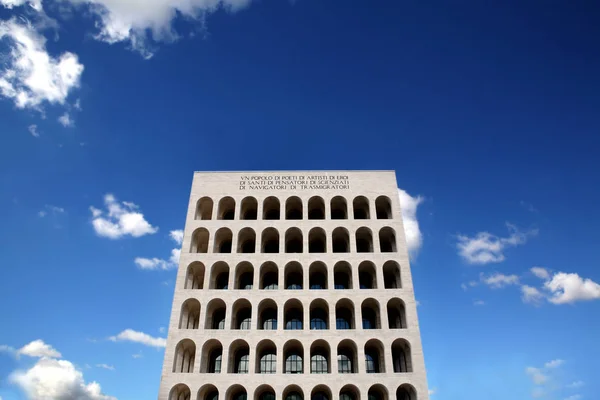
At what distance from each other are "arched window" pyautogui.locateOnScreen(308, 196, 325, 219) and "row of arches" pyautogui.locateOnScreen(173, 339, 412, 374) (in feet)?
44.0

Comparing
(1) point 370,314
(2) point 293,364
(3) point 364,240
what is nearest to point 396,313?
(1) point 370,314

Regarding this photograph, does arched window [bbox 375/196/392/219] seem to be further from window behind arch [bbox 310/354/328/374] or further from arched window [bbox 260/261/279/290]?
window behind arch [bbox 310/354/328/374]

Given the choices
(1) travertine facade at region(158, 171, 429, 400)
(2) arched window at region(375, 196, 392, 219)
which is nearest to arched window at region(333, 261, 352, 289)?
(1) travertine facade at region(158, 171, 429, 400)

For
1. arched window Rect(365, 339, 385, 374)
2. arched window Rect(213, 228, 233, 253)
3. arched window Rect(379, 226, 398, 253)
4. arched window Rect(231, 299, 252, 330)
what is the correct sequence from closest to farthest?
1. arched window Rect(365, 339, 385, 374)
2. arched window Rect(231, 299, 252, 330)
3. arched window Rect(379, 226, 398, 253)
4. arched window Rect(213, 228, 233, 253)

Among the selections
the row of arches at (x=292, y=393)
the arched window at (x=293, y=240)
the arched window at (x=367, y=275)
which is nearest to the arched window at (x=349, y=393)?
the row of arches at (x=292, y=393)

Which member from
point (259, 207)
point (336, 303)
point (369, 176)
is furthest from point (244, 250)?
point (369, 176)

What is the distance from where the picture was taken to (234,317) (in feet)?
129

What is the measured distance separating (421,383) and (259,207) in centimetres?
2061

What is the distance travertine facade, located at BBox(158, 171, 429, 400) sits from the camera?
35750 mm

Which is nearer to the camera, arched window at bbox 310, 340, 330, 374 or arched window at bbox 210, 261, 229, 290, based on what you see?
arched window at bbox 310, 340, 330, 374

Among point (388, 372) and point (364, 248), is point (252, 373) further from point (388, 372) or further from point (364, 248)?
point (364, 248)

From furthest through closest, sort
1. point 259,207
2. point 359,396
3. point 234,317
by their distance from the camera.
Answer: point 259,207
point 234,317
point 359,396

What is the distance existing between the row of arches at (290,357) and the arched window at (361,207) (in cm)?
1254

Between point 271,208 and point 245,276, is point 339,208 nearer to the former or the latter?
point 271,208
